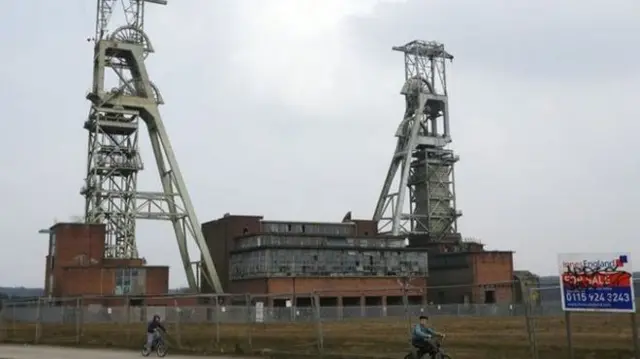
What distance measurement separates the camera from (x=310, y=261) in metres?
88.4

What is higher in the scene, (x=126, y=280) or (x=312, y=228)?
(x=312, y=228)

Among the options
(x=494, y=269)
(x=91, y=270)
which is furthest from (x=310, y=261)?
(x=91, y=270)

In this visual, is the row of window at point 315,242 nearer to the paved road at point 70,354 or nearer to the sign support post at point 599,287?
the paved road at point 70,354

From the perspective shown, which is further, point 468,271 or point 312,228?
point 312,228

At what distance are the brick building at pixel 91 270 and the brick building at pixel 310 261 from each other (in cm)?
1338

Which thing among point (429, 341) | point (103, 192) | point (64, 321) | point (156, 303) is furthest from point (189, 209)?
point (429, 341)

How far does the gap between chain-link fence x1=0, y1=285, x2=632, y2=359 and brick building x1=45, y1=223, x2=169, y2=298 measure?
8.69 ft

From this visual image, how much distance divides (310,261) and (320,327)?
2650 inches

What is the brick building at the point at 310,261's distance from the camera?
282ft

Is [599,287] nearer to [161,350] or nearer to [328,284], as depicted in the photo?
[161,350]

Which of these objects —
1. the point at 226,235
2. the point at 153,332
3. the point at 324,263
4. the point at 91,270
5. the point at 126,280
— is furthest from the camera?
the point at 226,235

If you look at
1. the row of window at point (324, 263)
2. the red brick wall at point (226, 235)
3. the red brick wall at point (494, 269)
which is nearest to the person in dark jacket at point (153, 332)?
the row of window at point (324, 263)

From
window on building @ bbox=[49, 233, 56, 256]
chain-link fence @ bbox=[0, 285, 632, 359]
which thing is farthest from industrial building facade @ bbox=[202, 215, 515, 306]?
window on building @ bbox=[49, 233, 56, 256]

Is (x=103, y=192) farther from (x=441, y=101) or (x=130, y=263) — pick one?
(x=441, y=101)
